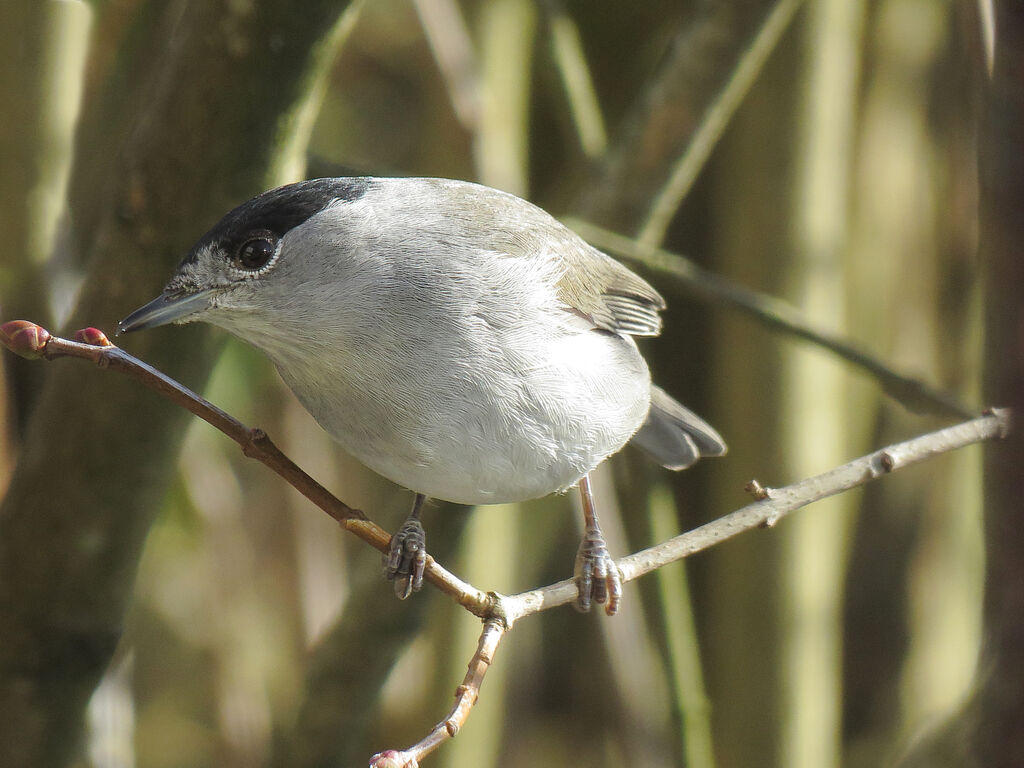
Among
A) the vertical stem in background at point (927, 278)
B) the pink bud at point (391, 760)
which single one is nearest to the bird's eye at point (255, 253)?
the pink bud at point (391, 760)

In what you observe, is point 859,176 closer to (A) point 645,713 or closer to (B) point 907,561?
(B) point 907,561

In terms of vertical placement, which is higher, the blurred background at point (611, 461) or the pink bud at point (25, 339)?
the blurred background at point (611, 461)

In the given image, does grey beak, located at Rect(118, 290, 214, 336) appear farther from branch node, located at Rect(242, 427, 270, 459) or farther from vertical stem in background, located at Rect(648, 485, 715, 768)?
vertical stem in background, located at Rect(648, 485, 715, 768)

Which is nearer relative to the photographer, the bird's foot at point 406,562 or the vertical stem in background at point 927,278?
the bird's foot at point 406,562

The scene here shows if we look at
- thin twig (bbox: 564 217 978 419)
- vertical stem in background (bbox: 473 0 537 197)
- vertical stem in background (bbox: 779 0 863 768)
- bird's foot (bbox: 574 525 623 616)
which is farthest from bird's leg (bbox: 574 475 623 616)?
vertical stem in background (bbox: 473 0 537 197)

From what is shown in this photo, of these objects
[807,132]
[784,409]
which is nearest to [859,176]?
[807,132]

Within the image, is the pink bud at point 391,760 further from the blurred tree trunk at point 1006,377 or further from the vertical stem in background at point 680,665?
the vertical stem in background at point 680,665

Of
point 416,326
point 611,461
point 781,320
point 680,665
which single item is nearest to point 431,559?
point 416,326

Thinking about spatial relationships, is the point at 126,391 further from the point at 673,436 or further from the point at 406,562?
the point at 673,436
